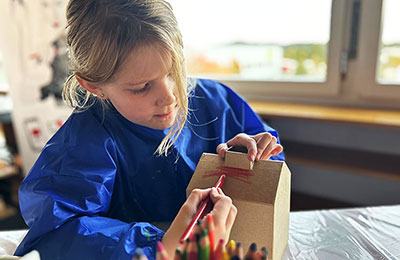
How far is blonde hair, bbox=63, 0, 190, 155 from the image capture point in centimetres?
61

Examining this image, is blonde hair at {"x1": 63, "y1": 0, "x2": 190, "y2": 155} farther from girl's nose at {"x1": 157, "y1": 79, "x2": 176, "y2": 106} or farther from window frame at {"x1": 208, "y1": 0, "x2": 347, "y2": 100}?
window frame at {"x1": 208, "y1": 0, "x2": 347, "y2": 100}

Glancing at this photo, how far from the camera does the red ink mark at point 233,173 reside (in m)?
0.61

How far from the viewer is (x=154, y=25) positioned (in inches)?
24.6

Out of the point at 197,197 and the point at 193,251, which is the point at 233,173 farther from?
the point at 193,251

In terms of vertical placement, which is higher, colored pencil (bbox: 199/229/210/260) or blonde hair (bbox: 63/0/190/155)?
blonde hair (bbox: 63/0/190/155)

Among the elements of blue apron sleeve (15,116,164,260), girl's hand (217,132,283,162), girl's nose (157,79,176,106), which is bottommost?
Answer: blue apron sleeve (15,116,164,260)

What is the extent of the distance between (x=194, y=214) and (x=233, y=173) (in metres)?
0.14

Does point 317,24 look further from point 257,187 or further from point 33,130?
point 33,130

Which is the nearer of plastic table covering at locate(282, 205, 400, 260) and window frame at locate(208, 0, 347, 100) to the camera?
plastic table covering at locate(282, 205, 400, 260)

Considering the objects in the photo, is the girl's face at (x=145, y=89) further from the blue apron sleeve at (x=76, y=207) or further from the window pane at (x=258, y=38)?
the window pane at (x=258, y=38)

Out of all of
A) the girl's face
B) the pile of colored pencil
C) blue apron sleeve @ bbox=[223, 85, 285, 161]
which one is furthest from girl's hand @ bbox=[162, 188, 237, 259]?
blue apron sleeve @ bbox=[223, 85, 285, 161]

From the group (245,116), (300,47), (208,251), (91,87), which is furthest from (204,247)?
(300,47)

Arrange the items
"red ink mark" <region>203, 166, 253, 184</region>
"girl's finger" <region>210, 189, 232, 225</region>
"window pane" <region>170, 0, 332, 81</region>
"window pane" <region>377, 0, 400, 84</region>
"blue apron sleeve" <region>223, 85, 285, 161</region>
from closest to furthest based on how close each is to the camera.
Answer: "girl's finger" <region>210, 189, 232, 225</region>, "red ink mark" <region>203, 166, 253, 184</region>, "blue apron sleeve" <region>223, 85, 285, 161</region>, "window pane" <region>377, 0, 400, 84</region>, "window pane" <region>170, 0, 332, 81</region>

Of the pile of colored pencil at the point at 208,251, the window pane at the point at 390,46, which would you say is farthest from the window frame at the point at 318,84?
the pile of colored pencil at the point at 208,251
